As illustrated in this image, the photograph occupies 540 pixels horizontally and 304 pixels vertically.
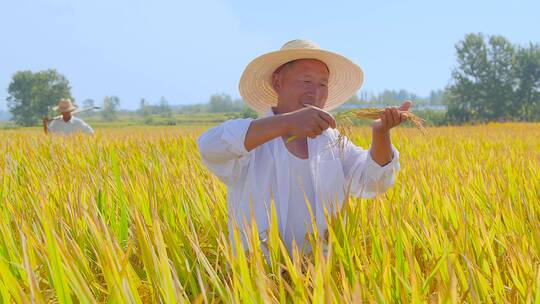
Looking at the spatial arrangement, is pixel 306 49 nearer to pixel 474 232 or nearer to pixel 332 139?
pixel 332 139

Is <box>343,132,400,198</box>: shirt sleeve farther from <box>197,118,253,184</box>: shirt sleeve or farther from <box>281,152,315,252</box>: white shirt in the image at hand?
<box>197,118,253,184</box>: shirt sleeve

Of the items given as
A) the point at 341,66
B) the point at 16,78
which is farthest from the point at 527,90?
the point at 16,78

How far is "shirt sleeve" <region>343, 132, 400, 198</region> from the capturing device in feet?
5.10

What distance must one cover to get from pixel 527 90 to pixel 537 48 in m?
4.32

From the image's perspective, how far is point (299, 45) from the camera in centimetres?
166

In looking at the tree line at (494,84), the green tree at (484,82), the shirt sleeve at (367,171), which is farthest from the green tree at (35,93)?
the shirt sleeve at (367,171)

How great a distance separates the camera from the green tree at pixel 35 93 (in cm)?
6614

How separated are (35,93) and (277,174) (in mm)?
72535

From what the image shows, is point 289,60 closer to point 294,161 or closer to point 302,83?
point 302,83

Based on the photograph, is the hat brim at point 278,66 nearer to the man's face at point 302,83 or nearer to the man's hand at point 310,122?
the man's face at point 302,83

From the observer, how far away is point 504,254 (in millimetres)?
1217

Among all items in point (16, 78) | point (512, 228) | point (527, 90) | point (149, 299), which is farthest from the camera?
point (16, 78)

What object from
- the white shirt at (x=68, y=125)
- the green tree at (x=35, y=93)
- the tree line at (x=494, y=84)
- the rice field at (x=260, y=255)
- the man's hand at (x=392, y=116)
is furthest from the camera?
the green tree at (x=35, y=93)

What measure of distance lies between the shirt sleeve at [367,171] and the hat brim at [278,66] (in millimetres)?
277
